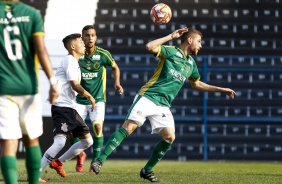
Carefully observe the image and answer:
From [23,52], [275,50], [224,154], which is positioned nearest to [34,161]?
[23,52]

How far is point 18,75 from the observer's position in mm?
6117

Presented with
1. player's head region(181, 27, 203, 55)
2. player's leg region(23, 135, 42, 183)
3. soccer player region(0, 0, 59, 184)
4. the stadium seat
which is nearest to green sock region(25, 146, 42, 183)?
player's leg region(23, 135, 42, 183)

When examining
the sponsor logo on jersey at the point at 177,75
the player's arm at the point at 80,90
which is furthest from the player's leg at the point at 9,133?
the sponsor logo on jersey at the point at 177,75

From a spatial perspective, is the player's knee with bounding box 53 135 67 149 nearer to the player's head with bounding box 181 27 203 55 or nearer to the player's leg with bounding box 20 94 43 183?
the player's head with bounding box 181 27 203 55

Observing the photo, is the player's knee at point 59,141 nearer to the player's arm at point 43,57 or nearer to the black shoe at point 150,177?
the black shoe at point 150,177

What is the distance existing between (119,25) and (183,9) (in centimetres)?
164

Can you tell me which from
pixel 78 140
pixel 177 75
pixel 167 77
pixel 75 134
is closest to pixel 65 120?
pixel 75 134

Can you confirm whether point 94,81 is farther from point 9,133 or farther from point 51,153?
point 9,133

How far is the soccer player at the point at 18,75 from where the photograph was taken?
609 centimetres

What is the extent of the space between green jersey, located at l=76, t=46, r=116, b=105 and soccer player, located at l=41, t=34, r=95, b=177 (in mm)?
1655

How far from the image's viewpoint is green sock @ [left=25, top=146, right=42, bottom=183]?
6.37 m

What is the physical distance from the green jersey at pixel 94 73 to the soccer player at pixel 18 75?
5.14 meters

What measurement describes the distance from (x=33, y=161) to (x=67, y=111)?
10.4 ft

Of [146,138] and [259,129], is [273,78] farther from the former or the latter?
[146,138]
